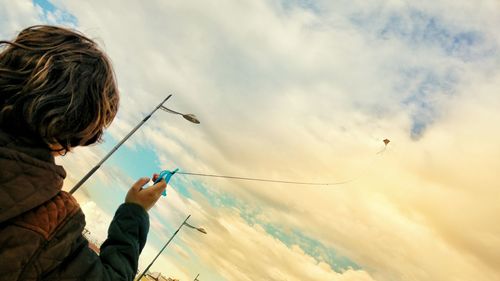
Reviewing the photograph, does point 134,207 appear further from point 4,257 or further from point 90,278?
point 4,257

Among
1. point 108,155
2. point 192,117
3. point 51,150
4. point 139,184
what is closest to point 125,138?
point 108,155

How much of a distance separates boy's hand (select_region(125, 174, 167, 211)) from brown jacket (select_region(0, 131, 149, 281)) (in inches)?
15.6

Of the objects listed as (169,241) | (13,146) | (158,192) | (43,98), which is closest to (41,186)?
(13,146)

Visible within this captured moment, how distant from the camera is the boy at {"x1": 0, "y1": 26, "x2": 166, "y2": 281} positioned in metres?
1.64

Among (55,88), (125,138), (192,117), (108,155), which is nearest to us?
(55,88)

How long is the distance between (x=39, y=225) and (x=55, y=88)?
0.68 meters

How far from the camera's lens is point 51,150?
1906mm

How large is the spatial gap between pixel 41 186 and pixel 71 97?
1.55ft

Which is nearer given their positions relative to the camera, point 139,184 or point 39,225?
point 39,225

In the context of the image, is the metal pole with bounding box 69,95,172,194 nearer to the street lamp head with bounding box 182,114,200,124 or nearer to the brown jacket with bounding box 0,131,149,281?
the street lamp head with bounding box 182,114,200,124

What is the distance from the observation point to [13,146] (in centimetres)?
174

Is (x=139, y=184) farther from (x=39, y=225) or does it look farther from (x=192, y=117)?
(x=192, y=117)

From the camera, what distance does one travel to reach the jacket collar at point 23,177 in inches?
63.0

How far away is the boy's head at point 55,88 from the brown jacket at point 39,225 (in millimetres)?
115
